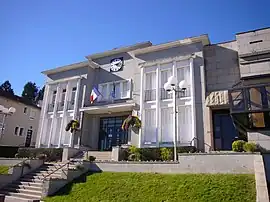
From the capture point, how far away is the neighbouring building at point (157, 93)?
16.0 m

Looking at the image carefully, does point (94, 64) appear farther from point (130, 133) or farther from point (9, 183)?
point (9, 183)

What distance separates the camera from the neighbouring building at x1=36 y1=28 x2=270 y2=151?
1605 cm

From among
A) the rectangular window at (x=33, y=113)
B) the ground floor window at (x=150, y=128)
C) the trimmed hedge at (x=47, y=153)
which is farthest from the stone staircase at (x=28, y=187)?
the rectangular window at (x=33, y=113)

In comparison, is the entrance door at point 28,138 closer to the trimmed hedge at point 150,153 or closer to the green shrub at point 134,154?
the trimmed hedge at point 150,153

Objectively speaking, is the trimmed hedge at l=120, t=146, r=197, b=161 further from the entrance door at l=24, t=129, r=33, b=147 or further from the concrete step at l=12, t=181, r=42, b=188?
the entrance door at l=24, t=129, r=33, b=147

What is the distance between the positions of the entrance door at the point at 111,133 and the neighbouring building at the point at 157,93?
0.31 feet

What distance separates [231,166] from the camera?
10633mm

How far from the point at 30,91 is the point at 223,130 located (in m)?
57.7

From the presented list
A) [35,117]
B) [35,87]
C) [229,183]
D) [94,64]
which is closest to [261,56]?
[229,183]

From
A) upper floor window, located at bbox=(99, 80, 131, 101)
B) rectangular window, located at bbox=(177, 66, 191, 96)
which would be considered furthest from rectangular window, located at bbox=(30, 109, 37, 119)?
rectangular window, located at bbox=(177, 66, 191, 96)

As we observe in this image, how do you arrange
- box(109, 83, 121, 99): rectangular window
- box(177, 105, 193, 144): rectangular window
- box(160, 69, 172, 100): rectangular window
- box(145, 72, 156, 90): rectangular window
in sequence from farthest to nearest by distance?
box(109, 83, 121, 99): rectangular window
box(145, 72, 156, 90): rectangular window
box(160, 69, 172, 100): rectangular window
box(177, 105, 193, 144): rectangular window

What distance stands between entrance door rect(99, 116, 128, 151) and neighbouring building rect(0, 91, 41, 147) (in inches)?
610

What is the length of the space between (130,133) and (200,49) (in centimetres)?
935

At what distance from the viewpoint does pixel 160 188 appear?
33.6 feet
